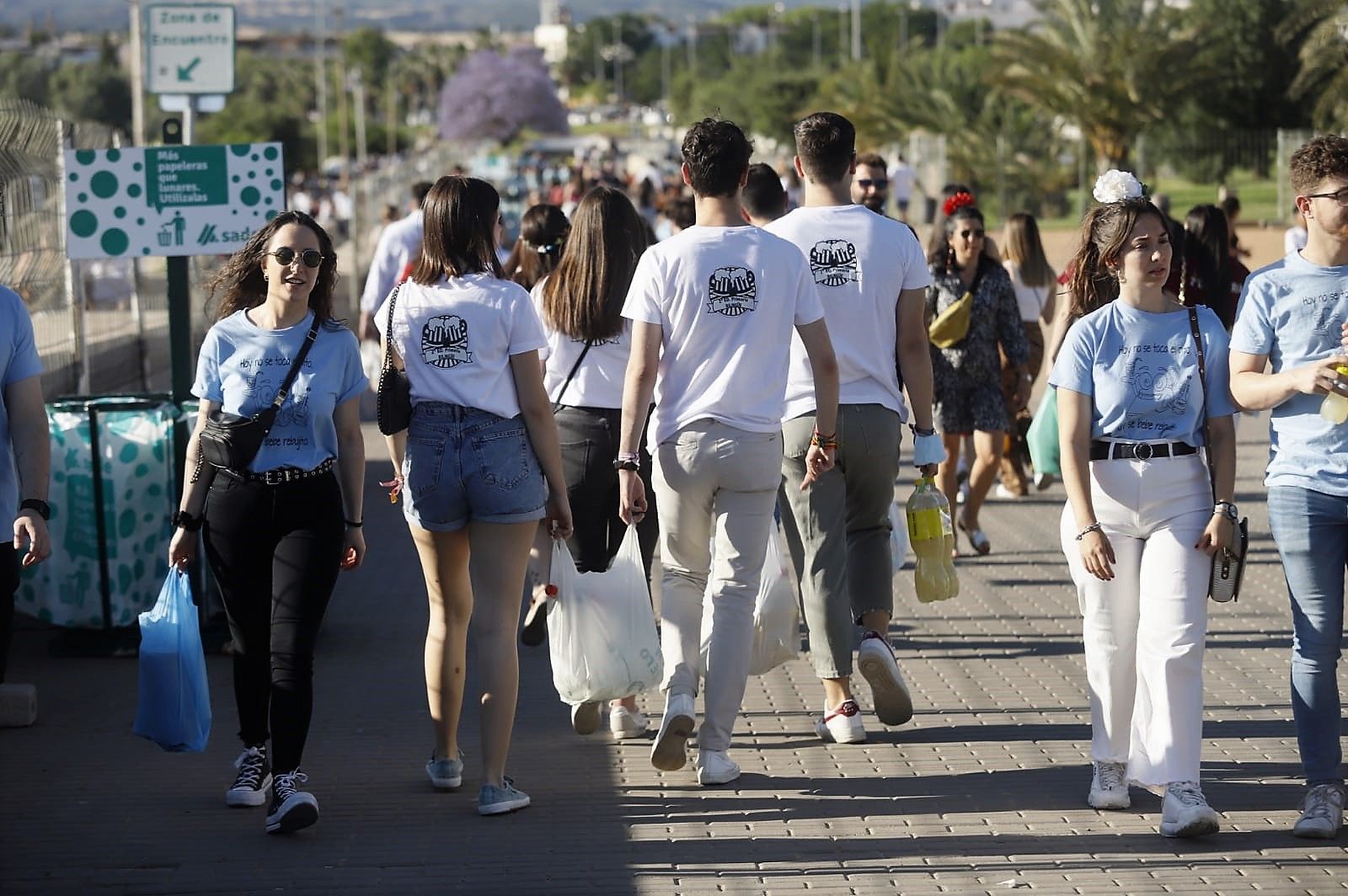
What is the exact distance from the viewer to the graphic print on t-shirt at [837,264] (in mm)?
6297

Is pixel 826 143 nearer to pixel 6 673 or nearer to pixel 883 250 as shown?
pixel 883 250

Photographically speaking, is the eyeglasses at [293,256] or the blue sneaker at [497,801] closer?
the eyeglasses at [293,256]

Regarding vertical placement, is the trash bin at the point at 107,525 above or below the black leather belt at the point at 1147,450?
below

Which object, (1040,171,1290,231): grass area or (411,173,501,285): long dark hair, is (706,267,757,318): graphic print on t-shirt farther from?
(1040,171,1290,231): grass area

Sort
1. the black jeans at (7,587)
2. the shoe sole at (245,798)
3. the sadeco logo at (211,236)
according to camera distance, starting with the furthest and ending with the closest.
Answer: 1. the sadeco logo at (211,236)
2. the shoe sole at (245,798)
3. the black jeans at (7,587)

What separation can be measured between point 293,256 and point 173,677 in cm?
131

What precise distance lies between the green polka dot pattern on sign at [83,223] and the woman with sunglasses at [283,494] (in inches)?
113

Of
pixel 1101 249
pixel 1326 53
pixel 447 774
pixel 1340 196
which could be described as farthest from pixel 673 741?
pixel 1326 53

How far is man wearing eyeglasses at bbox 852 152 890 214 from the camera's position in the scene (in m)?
9.39

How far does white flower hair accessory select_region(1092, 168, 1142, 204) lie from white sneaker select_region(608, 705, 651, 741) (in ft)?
8.15

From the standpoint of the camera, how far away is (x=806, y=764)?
617 cm

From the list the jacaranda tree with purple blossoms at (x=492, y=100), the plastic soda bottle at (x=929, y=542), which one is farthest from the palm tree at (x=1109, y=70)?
the jacaranda tree with purple blossoms at (x=492, y=100)

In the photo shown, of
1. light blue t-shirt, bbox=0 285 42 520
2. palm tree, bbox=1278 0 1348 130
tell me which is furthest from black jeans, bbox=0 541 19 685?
palm tree, bbox=1278 0 1348 130

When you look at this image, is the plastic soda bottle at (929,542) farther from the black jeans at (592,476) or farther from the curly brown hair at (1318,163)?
the curly brown hair at (1318,163)
